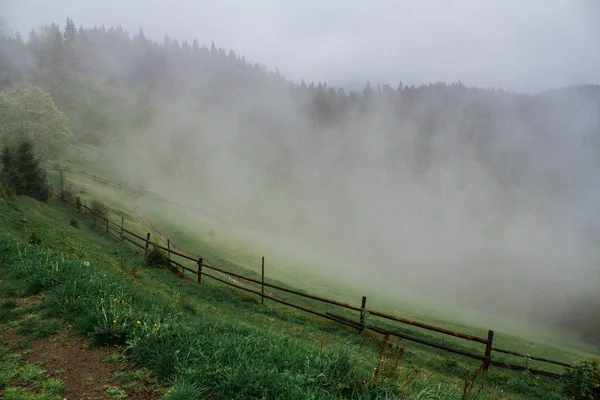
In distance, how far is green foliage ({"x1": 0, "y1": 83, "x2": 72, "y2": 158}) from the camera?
45656 mm

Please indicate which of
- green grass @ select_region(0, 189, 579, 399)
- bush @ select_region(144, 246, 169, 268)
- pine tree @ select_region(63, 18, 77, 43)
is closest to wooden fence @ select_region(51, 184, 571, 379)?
bush @ select_region(144, 246, 169, 268)

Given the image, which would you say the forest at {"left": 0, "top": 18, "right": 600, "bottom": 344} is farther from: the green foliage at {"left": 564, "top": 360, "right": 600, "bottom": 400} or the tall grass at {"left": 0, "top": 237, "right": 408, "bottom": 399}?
the tall grass at {"left": 0, "top": 237, "right": 408, "bottom": 399}

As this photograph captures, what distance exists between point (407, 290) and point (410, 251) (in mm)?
25566

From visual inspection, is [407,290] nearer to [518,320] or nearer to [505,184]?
[518,320]

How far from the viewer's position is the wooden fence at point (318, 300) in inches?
471

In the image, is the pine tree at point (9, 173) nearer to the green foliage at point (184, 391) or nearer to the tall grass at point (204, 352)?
the tall grass at point (204, 352)

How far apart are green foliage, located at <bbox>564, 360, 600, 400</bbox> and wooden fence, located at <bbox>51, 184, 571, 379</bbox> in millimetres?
1502

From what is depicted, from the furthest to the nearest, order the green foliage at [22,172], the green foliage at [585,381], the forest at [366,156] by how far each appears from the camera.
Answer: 1. the forest at [366,156]
2. the green foliage at [22,172]
3. the green foliage at [585,381]

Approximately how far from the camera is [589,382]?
31.8ft

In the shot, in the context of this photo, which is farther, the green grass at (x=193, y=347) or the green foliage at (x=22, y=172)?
the green foliage at (x=22, y=172)

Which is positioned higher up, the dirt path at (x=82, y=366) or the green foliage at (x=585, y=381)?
the dirt path at (x=82, y=366)

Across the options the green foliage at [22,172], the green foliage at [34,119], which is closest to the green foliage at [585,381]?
the green foliage at [22,172]

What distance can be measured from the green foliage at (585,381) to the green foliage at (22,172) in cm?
4270

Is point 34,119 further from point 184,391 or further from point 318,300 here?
point 184,391
